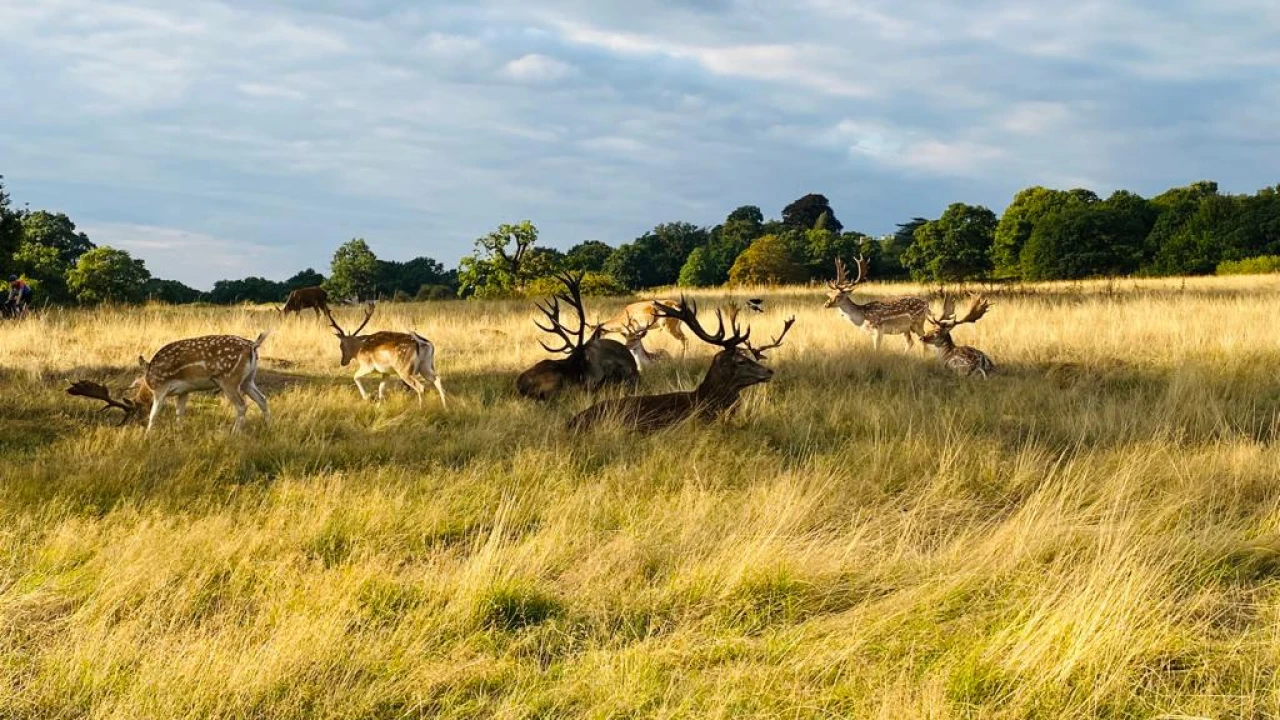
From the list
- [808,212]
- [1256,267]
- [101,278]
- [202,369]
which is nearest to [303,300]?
[202,369]

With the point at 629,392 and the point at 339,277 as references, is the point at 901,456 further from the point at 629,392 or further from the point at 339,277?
the point at 339,277

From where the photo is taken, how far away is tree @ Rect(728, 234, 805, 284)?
56312mm

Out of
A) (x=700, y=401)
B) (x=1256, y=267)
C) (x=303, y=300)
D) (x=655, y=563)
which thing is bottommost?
(x=655, y=563)

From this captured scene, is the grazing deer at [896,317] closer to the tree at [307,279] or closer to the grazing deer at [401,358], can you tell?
the grazing deer at [401,358]

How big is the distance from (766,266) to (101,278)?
38.3 meters

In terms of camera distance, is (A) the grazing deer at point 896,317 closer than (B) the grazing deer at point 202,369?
No

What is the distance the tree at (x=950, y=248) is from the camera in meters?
56.0

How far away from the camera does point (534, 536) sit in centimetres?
474

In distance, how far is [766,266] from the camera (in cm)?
5653

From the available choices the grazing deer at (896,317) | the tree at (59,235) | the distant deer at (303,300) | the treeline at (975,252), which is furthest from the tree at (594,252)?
the grazing deer at (896,317)

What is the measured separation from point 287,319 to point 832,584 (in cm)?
1626

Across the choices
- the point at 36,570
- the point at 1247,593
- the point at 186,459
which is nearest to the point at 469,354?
the point at 186,459

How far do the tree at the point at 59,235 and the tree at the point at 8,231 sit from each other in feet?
150

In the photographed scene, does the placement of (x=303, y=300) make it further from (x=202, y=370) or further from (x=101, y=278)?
(x=101, y=278)
